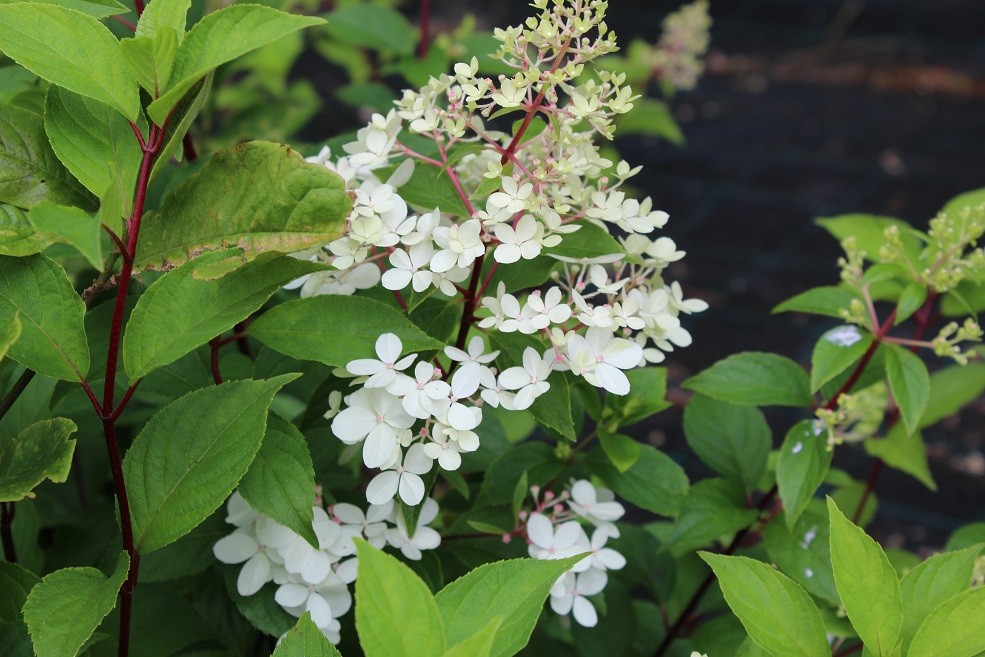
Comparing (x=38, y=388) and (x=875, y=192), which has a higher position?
(x=38, y=388)

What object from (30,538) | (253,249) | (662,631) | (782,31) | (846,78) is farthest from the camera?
(782,31)

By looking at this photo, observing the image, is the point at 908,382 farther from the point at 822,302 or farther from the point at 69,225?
the point at 69,225

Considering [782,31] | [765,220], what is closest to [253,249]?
[765,220]

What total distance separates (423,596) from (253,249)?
30 cm

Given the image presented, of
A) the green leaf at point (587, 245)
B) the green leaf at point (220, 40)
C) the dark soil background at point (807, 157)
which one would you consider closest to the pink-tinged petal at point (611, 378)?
the green leaf at point (587, 245)

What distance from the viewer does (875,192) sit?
3.90 meters

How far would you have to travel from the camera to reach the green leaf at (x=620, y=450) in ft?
3.07

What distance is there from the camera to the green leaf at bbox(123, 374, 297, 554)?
72 cm

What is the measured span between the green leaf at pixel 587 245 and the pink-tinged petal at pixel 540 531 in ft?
0.81

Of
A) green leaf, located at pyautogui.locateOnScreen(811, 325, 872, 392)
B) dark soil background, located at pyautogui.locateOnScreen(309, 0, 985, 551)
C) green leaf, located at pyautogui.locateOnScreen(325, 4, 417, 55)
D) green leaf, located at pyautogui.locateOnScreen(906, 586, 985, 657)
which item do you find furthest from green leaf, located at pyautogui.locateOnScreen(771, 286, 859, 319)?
dark soil background, located at pyautogui.locateOnScreen(309, 0, 985, 551)

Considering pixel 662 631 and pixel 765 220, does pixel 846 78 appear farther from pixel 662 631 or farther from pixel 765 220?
pixel 662 631

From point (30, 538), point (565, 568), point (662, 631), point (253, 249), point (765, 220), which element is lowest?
point (765, 220)

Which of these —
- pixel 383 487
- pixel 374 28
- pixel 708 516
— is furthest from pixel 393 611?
pixel 374 28

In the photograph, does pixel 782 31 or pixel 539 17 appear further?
pixel 782 31
